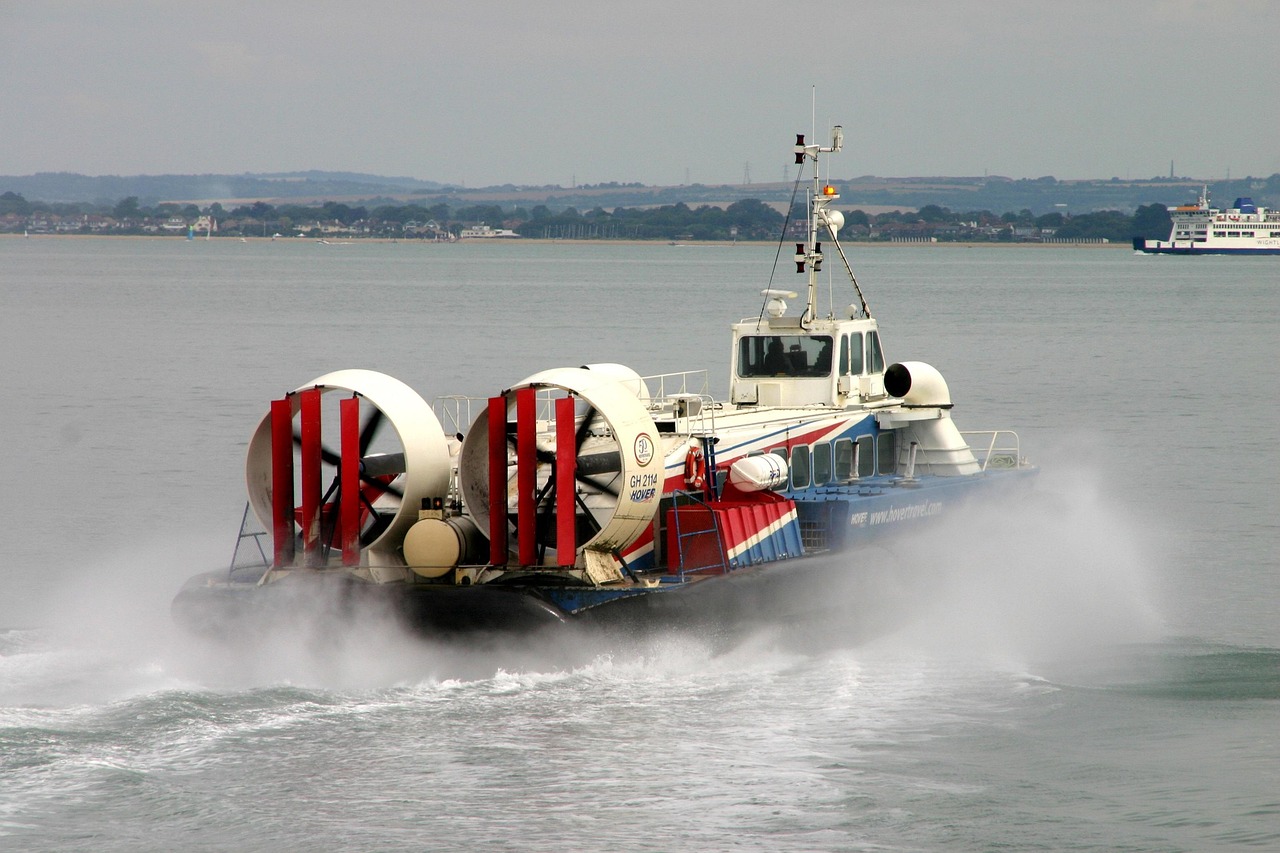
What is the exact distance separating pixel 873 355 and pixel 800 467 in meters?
2.29

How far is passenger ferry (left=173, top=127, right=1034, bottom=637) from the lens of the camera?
38.8 ft

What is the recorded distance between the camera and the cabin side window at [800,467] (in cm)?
1441

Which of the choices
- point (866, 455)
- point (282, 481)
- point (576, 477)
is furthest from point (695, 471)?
point (282, 481)

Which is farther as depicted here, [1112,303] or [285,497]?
[1112,303]

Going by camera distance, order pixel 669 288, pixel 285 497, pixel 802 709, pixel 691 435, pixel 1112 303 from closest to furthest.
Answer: pixel 802 709
pixel 285 497
pixel 691 435
pixel 1112 303
pixel 669 288

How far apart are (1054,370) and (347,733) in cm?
3060

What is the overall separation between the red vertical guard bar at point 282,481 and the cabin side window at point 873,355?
6270 mm

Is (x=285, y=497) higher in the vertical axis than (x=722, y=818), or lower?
higher

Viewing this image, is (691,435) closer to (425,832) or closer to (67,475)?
(425,832)

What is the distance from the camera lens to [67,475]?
2231 centimetres

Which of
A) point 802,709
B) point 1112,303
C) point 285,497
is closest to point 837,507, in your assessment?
point 802,709

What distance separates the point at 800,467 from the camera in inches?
572

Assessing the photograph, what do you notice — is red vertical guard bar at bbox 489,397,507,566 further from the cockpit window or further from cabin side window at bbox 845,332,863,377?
cabin side window at bbox 845,332,863,377

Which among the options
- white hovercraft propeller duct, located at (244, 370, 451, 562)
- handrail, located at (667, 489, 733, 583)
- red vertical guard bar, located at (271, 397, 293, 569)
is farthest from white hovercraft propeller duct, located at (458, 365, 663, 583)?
red vertical guard bar, located at (271, 397, 293, 569)
